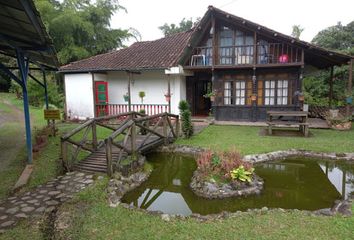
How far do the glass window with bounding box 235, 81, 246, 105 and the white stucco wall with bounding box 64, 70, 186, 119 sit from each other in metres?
2.89

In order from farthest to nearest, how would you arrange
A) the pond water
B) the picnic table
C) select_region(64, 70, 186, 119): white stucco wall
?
select_region(64, 70, 186, 119): white stucco wall, the picnic table, the pond water

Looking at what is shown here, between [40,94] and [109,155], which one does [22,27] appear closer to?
[109,155]

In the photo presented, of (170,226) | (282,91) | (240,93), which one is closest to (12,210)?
(170,226)

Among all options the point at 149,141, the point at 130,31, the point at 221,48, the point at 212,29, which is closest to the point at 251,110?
the point at 221,48

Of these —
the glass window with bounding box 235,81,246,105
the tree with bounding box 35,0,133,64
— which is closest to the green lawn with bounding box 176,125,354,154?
the glass window with bounding box 235,81,246,105

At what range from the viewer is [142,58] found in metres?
13.9

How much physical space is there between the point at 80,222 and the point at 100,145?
3978 millimetres

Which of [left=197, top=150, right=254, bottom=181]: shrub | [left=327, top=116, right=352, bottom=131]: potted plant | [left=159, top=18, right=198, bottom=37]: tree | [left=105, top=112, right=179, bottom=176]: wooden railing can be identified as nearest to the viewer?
[left=197, top=150, right=254, bottom=181]: shrub

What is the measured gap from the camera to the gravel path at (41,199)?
4.07m

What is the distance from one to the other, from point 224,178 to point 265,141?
12.6 feet

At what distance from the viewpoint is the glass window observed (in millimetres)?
12742

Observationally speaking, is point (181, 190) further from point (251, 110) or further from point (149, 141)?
point (251, 110)

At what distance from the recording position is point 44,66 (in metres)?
10.6

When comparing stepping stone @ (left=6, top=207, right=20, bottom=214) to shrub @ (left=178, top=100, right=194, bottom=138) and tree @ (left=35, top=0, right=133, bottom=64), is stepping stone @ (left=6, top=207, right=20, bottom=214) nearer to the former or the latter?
shrub @ (left=178, top=100, right=194, bottom=138)
